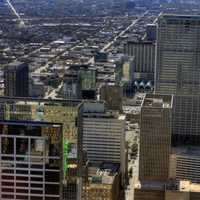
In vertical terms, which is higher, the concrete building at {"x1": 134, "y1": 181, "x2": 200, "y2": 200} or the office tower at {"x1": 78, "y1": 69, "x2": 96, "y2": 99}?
the office tower at {"x1": 78, "y1": 69, "x2": 96, "y2": 99}

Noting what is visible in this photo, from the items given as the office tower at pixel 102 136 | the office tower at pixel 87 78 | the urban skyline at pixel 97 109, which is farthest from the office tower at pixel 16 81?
the office tower at pixel 102 136

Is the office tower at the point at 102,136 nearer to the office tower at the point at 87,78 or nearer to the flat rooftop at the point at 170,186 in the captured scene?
the flat rooftop at the point at 170,186

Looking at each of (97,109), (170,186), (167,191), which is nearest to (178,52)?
(97,109)

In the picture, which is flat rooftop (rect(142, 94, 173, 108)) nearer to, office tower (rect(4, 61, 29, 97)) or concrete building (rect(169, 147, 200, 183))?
concrete building (rect(169, 147, 200, 183))

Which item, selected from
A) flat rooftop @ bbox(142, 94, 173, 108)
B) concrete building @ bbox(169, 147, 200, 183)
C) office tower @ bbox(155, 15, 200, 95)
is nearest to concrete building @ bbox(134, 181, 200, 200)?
concrete building @ bbox(169, 147, 200, 183)

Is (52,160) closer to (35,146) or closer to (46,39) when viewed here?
(35,146)

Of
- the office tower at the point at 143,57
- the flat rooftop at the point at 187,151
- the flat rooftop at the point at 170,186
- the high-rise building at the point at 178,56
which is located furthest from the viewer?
the office tower at the point at 143,57
